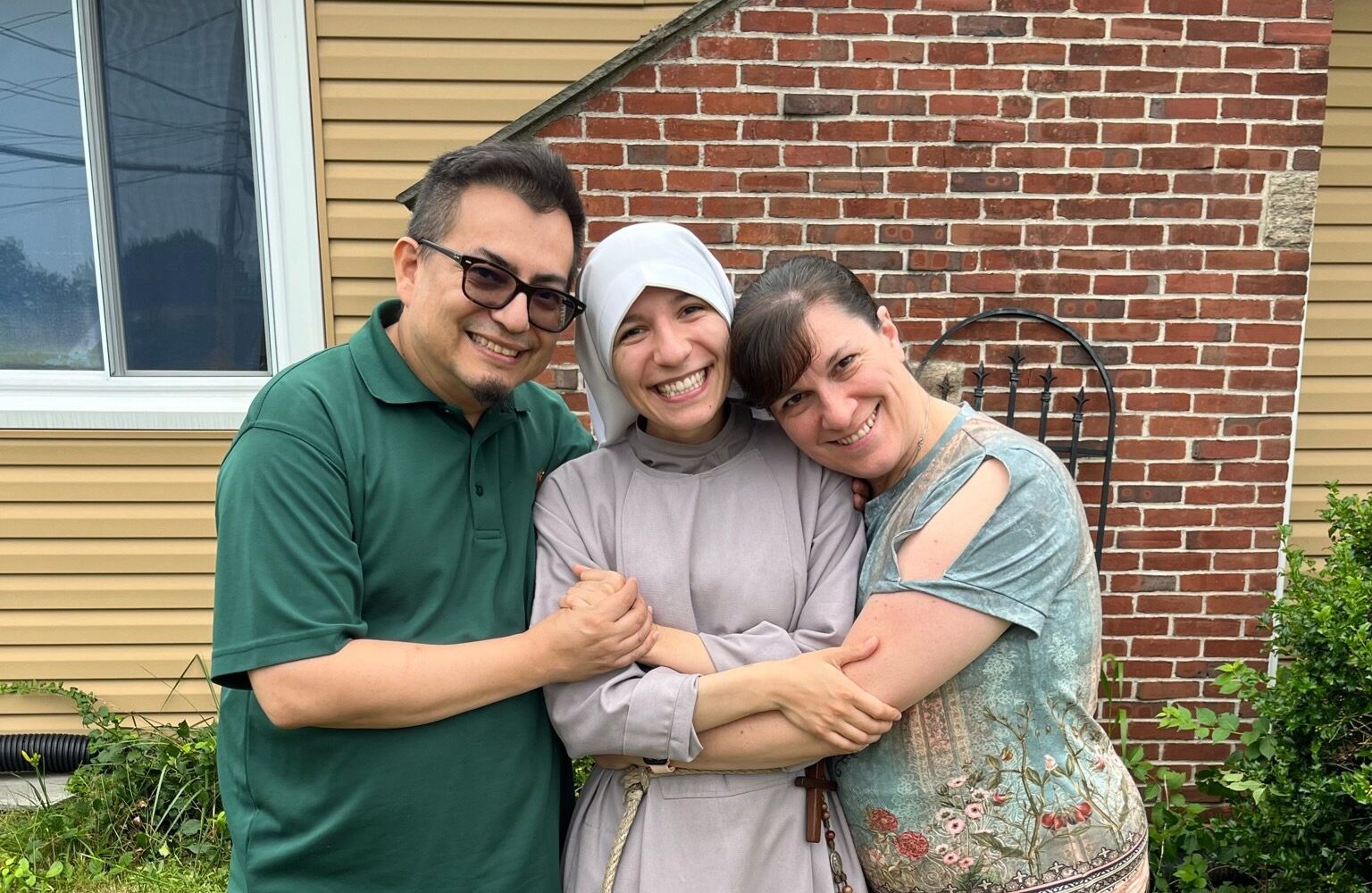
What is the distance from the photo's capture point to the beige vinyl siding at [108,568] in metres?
3.75

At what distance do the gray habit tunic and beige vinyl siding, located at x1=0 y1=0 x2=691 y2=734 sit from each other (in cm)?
260

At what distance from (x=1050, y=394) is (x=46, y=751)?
4351mm

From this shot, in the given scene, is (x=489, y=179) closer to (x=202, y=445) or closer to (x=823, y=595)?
(x=823, y=595)

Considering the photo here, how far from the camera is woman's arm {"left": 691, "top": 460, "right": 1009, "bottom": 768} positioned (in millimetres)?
1392

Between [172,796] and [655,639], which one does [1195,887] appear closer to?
[655,639]

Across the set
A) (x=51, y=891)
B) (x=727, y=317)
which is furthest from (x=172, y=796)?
(x=727, y=317)

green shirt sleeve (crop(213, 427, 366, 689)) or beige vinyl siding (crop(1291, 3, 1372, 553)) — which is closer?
green shirt sleeve (crop(213, 427, 366, 689))

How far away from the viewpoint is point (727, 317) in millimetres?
1566

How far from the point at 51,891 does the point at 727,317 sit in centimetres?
338

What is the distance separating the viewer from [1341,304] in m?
3.91

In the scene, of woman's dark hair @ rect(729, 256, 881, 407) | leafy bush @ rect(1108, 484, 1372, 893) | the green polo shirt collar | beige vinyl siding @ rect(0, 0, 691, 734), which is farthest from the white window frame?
leafy bush @ rect(1108, 484, 1372, 893)

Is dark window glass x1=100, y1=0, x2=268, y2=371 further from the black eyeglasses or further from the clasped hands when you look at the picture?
the clasped hands

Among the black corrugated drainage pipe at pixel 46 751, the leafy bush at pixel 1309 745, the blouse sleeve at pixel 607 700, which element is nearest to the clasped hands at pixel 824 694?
the blouse sleeve at pixel 607 700

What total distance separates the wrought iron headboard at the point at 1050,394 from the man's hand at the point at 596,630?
2154 mm
